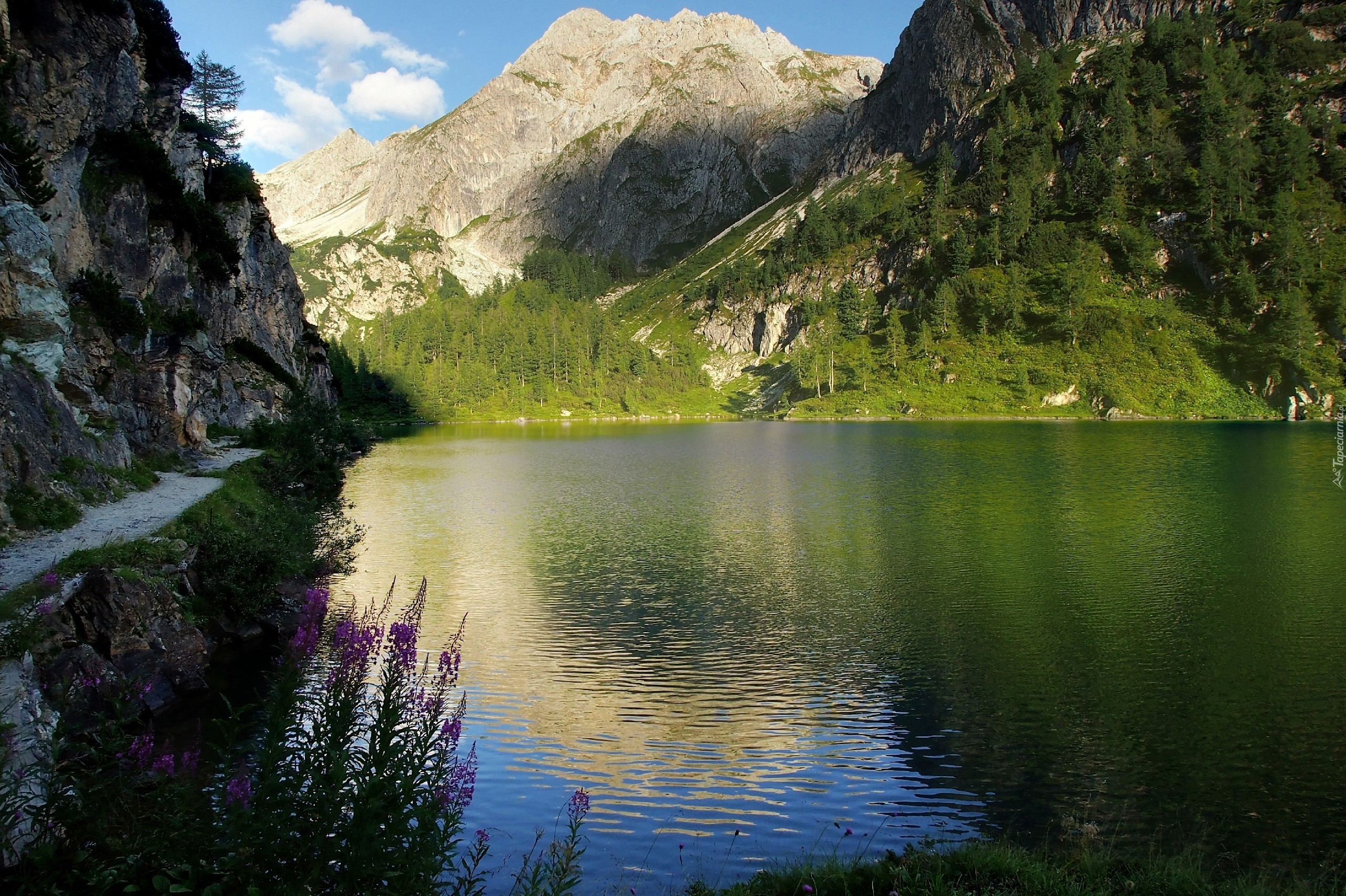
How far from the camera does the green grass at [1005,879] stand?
9102 mm

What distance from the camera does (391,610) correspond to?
26.7 metres

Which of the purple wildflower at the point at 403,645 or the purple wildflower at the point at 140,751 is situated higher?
the purple wildflower at the point at 403,645

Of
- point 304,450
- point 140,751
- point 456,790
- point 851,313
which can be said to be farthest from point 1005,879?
point 851,313

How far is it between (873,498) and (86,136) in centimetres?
4976

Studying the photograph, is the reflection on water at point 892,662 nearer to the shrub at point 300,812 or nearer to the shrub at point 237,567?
the shrub at point 300,812

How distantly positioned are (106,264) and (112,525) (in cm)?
2525

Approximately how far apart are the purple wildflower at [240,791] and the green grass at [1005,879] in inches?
229

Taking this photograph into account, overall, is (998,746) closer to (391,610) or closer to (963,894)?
(963,894)

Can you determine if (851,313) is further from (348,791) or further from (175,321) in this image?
(348,791)

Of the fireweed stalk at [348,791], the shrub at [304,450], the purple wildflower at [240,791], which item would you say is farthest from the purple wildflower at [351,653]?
the shrub at [304,450]

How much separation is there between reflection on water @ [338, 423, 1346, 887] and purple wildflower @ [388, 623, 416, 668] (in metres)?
5.84

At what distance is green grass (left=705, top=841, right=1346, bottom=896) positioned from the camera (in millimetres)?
9102

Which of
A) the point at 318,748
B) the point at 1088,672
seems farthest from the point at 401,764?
the point at 1088,672

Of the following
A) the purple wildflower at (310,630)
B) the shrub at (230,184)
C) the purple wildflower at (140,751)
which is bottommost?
the purple wildflower at (140,751)
